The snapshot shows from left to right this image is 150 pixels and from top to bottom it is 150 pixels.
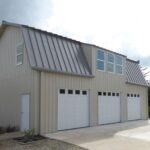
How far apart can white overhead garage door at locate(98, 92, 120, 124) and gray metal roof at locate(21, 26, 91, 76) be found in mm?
2429

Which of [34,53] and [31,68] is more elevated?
[34,53]

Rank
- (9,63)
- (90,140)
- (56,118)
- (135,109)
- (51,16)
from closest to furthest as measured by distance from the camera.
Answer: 1. (90,140)
2. (56,118)
3. (51,16)
4. (9,63)
5. (135,109)

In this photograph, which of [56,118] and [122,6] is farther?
[56,118]

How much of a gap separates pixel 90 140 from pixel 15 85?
6311mm

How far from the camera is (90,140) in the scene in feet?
37.3

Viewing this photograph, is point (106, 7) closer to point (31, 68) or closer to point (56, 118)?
point (31, 68)

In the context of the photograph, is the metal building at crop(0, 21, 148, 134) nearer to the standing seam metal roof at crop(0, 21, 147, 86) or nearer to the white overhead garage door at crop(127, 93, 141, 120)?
the standing seam metal roof at crop(0, 21, 147, 86)

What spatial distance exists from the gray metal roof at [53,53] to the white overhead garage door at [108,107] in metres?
2.43

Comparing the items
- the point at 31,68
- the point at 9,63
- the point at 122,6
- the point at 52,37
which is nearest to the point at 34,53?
the point at 31,68

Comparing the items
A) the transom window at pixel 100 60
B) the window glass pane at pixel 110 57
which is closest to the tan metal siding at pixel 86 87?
the transom window at pixel 100 60

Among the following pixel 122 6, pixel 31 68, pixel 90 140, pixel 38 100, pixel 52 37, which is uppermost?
pixel 122 6

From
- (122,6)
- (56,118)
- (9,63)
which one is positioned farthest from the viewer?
(9,63)

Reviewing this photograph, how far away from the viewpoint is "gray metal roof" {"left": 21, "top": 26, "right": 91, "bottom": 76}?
531 inches

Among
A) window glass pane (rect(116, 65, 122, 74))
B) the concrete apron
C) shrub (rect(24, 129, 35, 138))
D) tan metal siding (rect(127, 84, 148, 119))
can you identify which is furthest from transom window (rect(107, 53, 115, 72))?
shrub (rect(24, 129, 35, 138))
